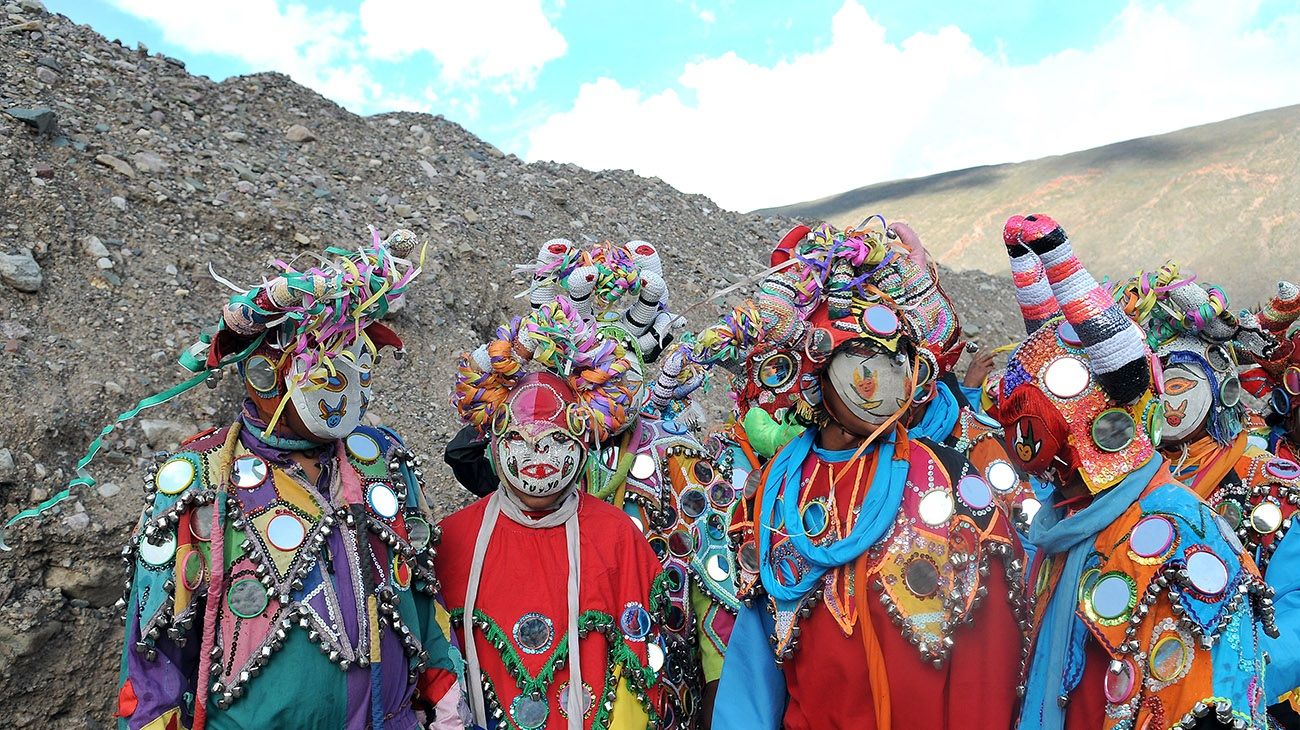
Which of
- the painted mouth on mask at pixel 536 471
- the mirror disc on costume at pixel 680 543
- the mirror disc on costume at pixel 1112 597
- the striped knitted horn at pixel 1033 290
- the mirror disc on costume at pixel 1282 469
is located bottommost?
the mirror disc on costume at pixel 1282 469

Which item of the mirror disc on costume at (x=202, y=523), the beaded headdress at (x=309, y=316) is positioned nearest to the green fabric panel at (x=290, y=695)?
the mirror disc on costume at (x=202, y=523)

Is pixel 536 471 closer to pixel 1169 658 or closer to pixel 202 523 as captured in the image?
pixel 202 523

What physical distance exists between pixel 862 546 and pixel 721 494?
171 centimetres

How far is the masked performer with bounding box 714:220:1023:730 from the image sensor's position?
2.79 m

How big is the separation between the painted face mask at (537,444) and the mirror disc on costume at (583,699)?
67 centimetres

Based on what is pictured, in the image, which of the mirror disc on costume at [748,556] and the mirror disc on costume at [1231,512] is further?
the mirror disc on costume at [1231,512]

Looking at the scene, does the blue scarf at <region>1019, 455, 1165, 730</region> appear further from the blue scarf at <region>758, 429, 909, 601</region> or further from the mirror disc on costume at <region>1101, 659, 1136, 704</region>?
the blue scarf at <region>758, 429, 909, 601</region>

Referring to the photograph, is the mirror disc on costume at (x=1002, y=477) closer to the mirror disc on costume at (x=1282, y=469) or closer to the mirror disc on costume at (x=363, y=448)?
the mirror disc on costume at (x=1282, y=469)

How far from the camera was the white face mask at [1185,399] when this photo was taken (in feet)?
11.8

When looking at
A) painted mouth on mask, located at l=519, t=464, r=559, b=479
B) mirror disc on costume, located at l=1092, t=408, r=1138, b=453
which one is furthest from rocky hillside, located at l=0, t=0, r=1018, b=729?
mirror disc on costume, located at l=1092, t=408, r=1138, b=453

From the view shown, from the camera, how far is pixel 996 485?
3215 millimetres

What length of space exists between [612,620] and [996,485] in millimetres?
1371

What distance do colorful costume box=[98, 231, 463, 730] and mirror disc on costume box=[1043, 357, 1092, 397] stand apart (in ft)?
6.58

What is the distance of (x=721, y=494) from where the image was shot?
452cm
